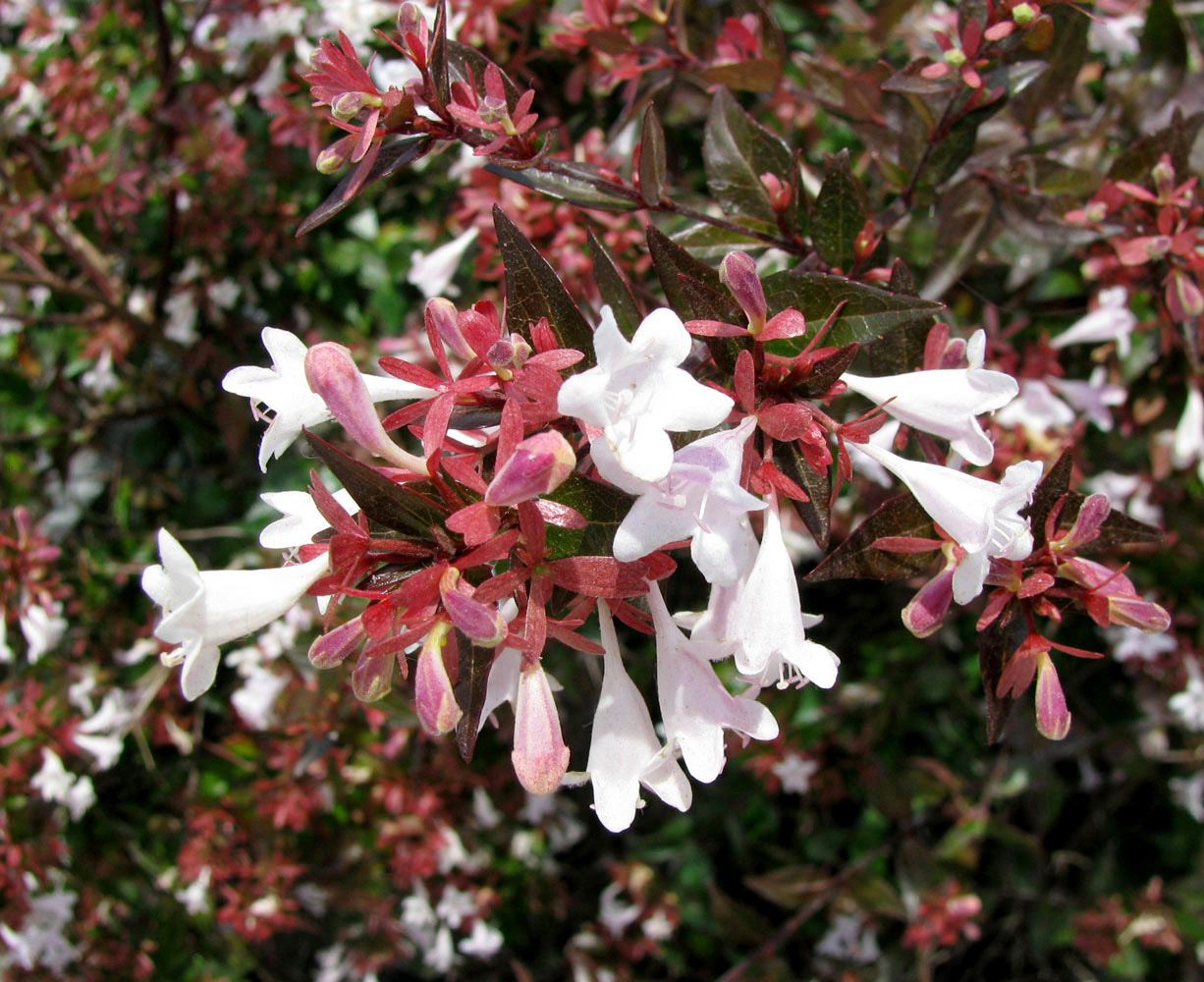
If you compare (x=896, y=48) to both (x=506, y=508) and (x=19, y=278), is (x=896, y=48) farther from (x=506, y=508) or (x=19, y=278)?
(x=19, y=278)

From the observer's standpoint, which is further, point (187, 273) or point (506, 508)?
point (187, 273)

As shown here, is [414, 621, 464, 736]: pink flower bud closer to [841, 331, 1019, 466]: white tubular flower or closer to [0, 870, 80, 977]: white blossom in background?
[841, 331, 1019, 466]: white tubular flower

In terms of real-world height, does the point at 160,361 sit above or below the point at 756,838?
above

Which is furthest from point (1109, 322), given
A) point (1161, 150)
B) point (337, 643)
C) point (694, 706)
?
point (337, 643)

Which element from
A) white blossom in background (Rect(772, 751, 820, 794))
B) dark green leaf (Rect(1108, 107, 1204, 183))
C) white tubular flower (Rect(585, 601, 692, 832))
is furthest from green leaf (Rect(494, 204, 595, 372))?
white blossom in background (Rect(772, 751, 820, 794))

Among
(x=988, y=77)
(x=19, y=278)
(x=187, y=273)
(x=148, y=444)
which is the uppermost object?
(x=988, y=77)

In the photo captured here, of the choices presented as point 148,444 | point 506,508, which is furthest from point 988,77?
point 148,444
